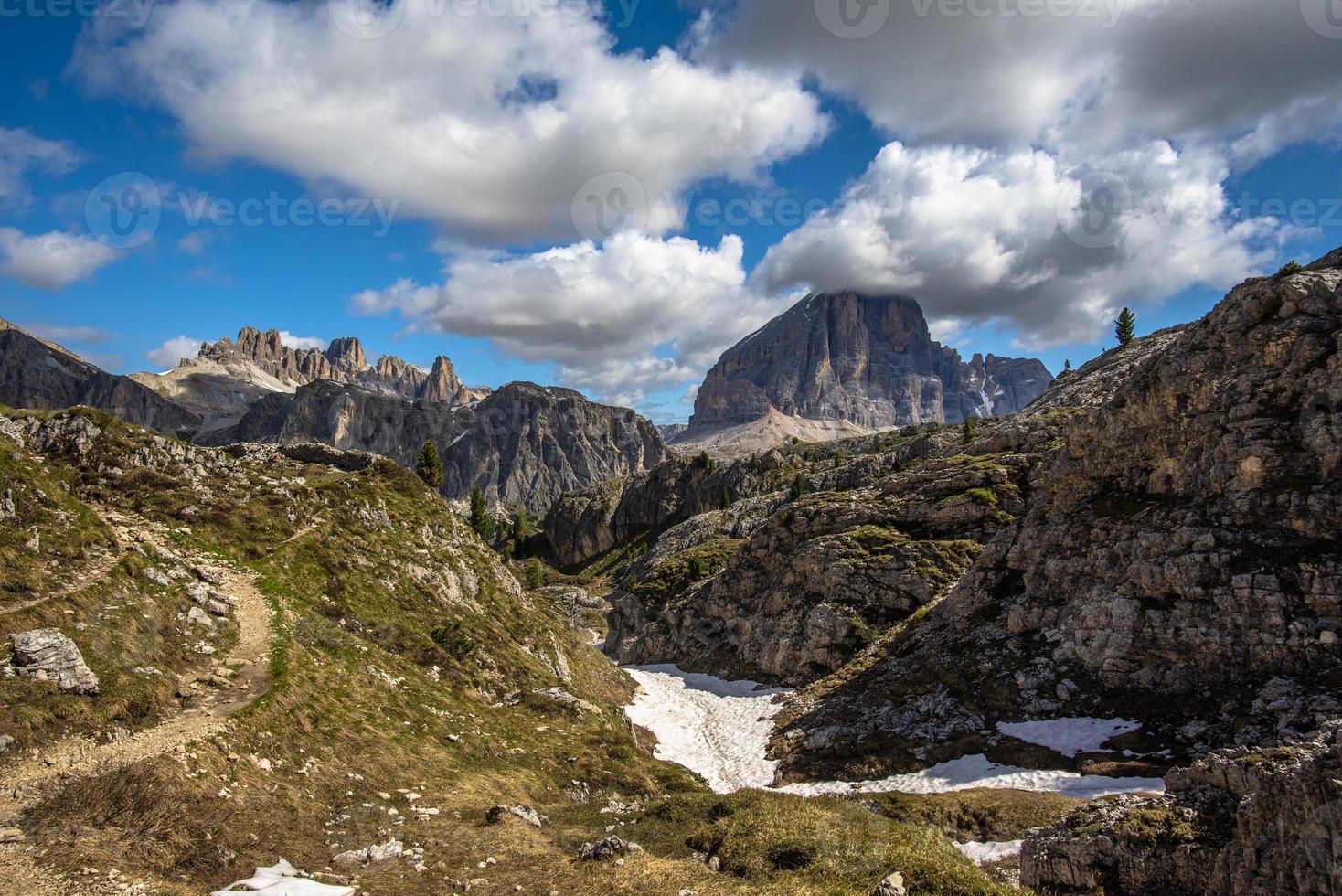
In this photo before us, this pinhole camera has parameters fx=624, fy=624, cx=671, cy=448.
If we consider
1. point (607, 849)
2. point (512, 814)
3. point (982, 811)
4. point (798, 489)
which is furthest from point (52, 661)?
point (798, 489)

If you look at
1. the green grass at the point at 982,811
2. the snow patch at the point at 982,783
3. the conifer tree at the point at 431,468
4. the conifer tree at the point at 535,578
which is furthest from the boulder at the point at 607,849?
the conifer tree at the point at 535,578

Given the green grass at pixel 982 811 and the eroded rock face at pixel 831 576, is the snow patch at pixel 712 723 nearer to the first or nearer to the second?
the eroded rock face at pixel 831 576

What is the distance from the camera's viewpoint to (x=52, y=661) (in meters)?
21.1

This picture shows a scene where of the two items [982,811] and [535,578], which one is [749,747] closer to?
[982,811]

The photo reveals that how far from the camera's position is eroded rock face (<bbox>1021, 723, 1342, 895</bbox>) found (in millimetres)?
15984

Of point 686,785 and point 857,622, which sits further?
point 857,622

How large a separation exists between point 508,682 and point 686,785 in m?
13.8

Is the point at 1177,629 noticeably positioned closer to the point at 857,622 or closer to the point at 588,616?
the point at 857,622

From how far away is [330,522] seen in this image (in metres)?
47.9

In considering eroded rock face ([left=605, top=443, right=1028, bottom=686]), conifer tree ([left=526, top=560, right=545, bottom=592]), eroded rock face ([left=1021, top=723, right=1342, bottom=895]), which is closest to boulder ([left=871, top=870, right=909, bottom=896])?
eroded rock face ([left=1021, top=723, right=1342, bottom=895])

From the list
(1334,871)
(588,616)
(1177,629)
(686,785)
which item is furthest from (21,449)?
(588,616)

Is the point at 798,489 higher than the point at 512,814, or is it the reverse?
the point at 798,489

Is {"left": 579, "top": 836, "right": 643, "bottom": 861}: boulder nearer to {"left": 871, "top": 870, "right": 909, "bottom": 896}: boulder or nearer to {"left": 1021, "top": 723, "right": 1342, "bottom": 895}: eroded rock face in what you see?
{"left": 871, "top": 870, "right": 909, "bottom": 896}: boulder

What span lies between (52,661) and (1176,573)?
186ft
